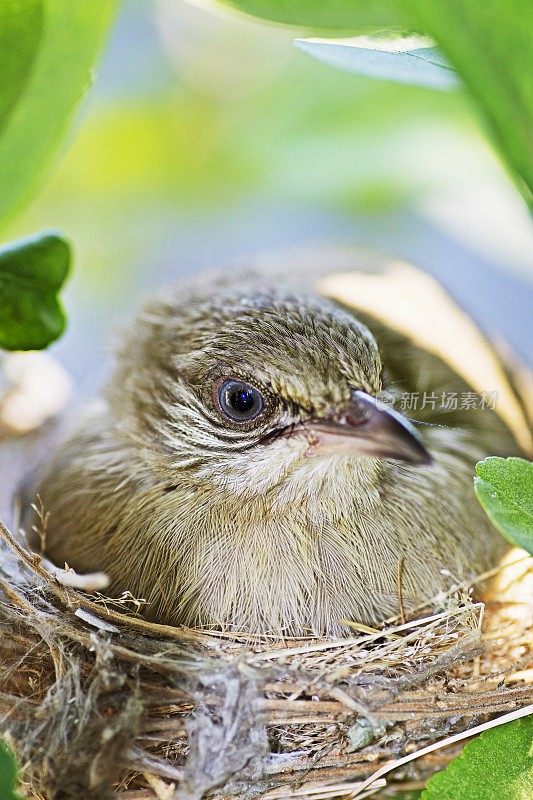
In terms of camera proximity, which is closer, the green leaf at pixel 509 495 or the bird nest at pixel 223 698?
the green leaf at pixel 509 495

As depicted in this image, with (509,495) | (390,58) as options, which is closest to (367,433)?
(509,495)

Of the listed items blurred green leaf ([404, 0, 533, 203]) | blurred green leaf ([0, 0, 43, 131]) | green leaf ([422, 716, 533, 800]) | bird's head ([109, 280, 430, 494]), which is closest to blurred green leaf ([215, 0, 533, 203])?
blurred green leaf ([404, 0, 533, 203])

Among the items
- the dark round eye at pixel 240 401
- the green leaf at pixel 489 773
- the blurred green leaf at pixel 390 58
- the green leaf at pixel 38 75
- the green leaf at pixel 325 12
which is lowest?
the green leaf at pixel 489 773

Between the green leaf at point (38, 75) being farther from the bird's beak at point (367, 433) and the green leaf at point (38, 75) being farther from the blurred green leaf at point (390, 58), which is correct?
the bird's beak at point (367, 433)

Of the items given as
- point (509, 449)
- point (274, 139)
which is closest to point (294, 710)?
point (509, 449)

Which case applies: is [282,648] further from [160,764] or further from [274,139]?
[274,139]

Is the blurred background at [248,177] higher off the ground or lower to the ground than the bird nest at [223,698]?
higher

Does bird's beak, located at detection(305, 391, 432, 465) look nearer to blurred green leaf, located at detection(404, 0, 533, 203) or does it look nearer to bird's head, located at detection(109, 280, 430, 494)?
bird's head, located at detection(109, 280, 430, 494)

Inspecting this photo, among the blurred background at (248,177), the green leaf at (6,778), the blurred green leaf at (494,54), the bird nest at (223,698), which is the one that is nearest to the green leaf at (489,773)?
the bird nest at (223,698)
